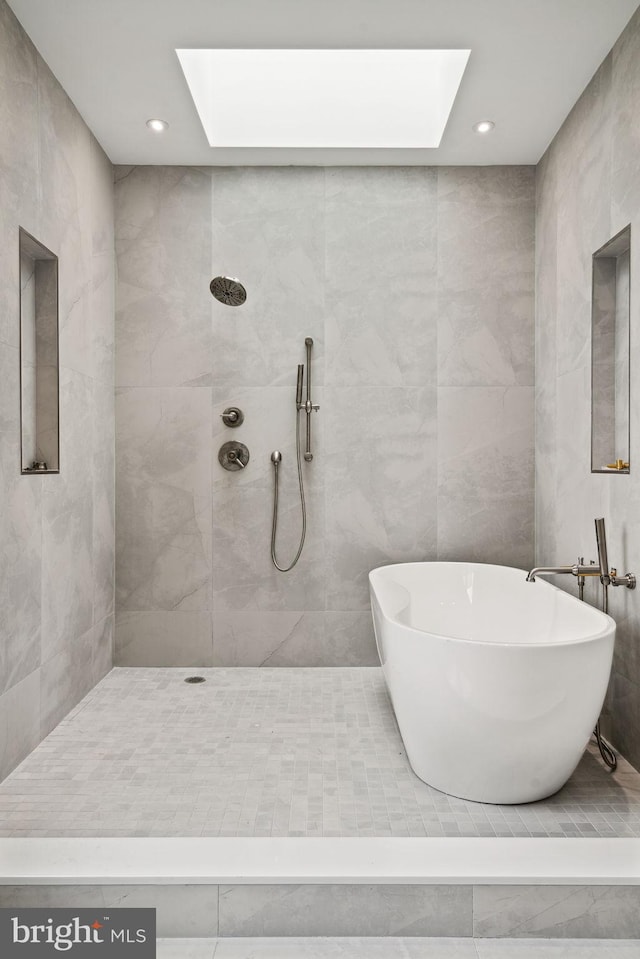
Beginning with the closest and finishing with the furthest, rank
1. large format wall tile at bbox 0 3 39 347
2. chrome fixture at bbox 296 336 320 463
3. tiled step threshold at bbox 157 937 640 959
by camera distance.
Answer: tiled step threshold at bbox 157 937 640 959 → large format wall tile at bbox 0 3 39 347 → chrome fixture at bbox 296 336 320 463

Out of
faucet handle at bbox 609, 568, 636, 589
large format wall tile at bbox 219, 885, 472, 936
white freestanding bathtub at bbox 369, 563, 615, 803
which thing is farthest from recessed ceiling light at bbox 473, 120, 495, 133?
large format wall tile at bbox 219, 885, 472, 936

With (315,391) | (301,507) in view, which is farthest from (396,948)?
(315,391)

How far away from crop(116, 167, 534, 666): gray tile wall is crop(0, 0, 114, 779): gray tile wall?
220 mm

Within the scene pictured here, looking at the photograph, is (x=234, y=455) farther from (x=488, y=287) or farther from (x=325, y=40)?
(x=325, y=40)

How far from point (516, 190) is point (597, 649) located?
2.56 m

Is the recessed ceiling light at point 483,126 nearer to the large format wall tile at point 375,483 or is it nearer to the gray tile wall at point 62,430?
the large format wall tile at point 375,483

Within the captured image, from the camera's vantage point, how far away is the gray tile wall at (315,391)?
340 centimetres

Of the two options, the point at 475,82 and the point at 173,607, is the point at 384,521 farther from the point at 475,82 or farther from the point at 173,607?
the point at 475,82

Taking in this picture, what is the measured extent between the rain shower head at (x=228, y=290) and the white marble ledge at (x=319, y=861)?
2.38 metres

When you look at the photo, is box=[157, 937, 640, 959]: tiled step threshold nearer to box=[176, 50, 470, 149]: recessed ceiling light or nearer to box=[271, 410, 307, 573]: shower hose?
box=[271, 410, 307, 573]: shower hose

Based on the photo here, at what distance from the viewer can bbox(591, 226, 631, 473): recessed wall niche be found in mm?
2578

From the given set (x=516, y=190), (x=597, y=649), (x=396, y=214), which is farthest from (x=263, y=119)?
(x=597, y=649)

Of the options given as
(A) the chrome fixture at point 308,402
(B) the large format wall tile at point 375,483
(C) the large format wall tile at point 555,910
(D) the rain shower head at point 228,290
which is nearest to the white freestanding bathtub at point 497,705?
(C) the large format wall tile at point 555,910

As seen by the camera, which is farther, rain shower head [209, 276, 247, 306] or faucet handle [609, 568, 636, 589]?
rain shower head [209, 276, 247, 306]
